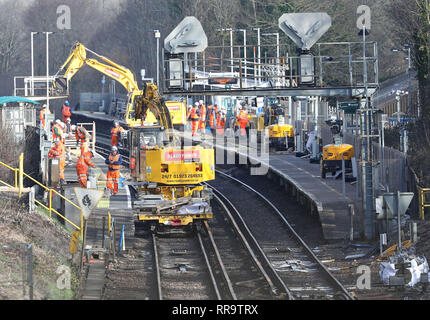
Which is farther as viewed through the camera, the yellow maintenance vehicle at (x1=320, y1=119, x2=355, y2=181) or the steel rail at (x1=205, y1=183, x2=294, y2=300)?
the yellow maintenance vehicle at (x1=320, y1=119, x2=355, y2=181)

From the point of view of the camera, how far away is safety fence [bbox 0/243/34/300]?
15633 millimetres

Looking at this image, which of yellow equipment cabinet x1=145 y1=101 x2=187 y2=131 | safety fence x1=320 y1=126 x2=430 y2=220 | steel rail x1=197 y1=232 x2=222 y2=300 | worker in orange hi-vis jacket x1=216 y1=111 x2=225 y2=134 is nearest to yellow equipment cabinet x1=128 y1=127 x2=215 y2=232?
steel rail x1=197 y1=232 x2=222 y2=300

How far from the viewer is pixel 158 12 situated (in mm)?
83000

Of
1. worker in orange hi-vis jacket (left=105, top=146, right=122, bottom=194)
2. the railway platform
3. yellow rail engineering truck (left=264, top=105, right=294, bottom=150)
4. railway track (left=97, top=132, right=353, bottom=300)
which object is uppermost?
yellow rail engineering truck (left=264, top=105, right=294, bottom=150)

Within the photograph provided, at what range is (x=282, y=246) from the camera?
24.5 metres

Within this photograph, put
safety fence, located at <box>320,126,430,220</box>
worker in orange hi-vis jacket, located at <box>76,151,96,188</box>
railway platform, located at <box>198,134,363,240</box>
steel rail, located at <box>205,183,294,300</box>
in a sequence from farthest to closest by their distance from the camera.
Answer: worker in orange hi-vis jacket, located at <box>76,151,96,188</box> < railway platform, located at <box>198,134,363,240</box> < safety fence, located at <box>320,126,430,220</box> < steel rail, located at <box>205,183,294,300</box>

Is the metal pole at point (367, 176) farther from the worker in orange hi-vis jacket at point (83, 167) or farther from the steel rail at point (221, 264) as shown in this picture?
the worker in orange hi-vis jacket at point (83, 167)

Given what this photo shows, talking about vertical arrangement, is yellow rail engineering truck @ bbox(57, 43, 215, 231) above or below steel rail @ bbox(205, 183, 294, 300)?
above

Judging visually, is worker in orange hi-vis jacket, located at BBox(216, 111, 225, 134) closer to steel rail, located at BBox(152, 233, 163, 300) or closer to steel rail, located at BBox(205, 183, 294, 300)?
steel rail, located at BBox(205, 183, 294, 300)

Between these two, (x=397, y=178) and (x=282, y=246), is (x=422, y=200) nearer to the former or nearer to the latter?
(x=397, y=178)


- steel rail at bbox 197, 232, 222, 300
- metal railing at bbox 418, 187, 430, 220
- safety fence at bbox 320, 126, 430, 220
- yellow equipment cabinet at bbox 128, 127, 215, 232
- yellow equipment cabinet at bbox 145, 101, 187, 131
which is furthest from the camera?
yellow equipment cabinet at bbox 145, 101, 187, 131

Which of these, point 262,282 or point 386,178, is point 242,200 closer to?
point 386,178

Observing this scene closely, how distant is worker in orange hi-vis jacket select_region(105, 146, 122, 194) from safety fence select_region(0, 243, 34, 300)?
7821mm

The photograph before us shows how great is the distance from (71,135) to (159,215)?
15917mm
